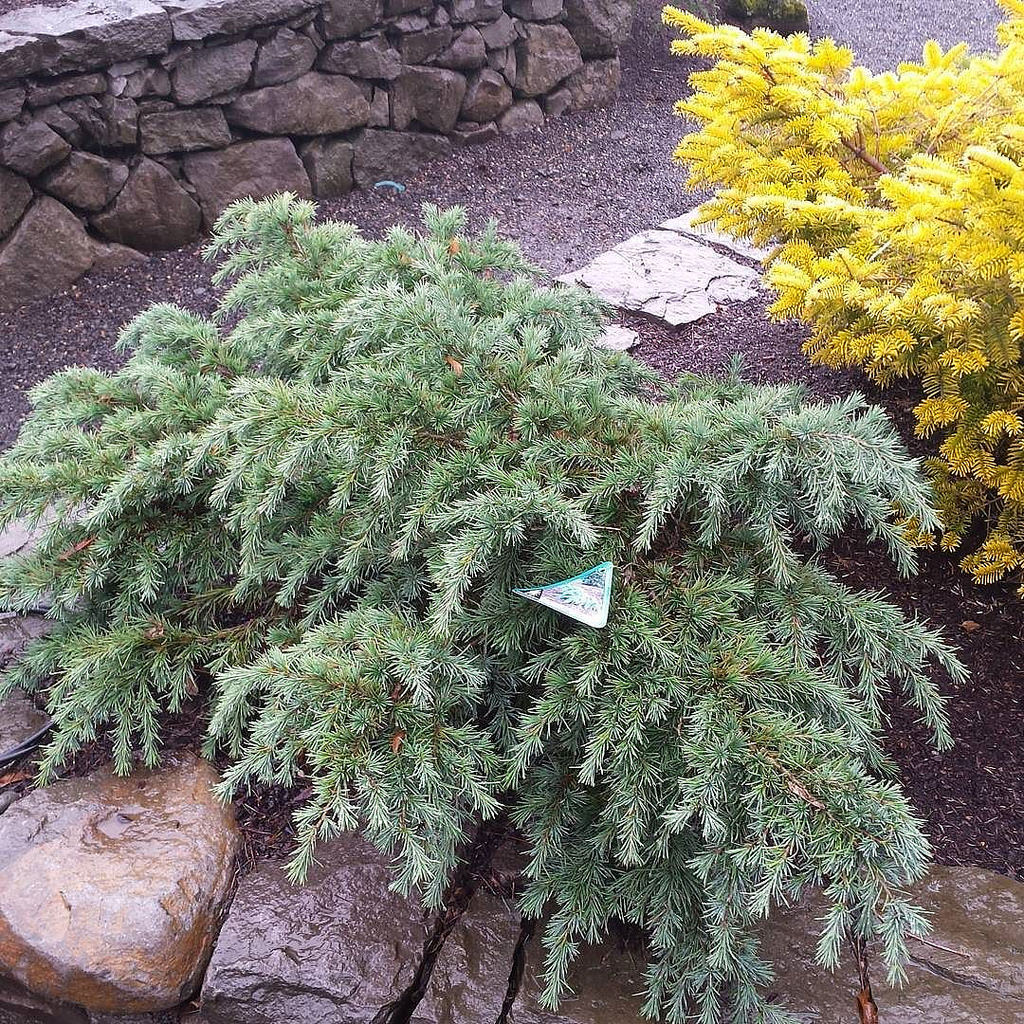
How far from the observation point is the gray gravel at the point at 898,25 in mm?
7688

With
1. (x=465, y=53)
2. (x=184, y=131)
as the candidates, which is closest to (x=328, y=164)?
(x=184, y=131)

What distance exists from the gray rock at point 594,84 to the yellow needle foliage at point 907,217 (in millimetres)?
3617

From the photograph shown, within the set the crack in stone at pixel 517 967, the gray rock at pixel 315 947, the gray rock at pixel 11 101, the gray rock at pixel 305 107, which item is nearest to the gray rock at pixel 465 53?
the gray rock at pixel 305 107

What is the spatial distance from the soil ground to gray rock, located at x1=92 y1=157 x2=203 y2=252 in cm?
11

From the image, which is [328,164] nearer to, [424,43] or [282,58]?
[282,58]

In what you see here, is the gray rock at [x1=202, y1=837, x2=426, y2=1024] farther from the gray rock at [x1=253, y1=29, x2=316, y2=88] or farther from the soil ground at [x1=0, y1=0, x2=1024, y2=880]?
the gray rock at [x1=253, y1=29, x2=316, y2=88]

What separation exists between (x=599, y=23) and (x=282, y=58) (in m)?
2.62

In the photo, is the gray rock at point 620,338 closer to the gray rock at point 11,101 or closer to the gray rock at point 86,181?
the gray rock at point 86,181

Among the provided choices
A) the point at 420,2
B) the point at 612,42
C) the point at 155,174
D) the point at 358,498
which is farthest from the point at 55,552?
the point at 612,42

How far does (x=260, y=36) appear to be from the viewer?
15.0ft

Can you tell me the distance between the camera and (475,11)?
5.45 metres

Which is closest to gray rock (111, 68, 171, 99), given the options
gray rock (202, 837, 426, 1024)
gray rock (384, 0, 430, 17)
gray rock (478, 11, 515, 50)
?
gray rock (384, 0, 430, 17)

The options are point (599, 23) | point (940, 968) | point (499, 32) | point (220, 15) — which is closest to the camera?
point (940, 968)

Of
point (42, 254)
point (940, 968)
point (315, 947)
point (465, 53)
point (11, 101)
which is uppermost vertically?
point (11, 101)
